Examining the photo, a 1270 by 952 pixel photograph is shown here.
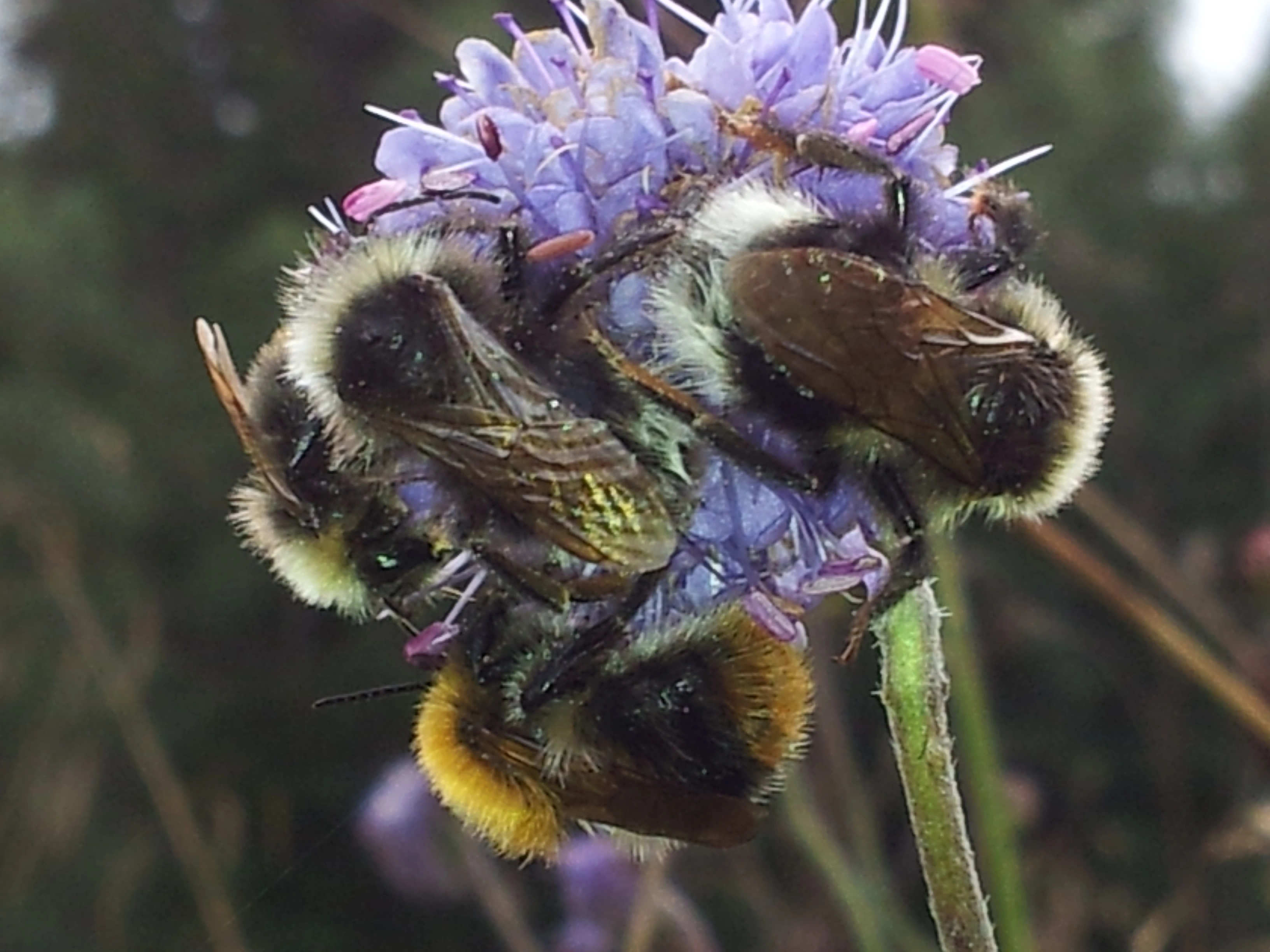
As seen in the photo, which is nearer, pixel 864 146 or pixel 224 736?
pixel 864 146

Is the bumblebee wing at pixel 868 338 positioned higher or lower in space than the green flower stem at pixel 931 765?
higher

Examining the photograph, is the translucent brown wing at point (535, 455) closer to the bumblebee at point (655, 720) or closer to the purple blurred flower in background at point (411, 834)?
the bumblebee at point (655, 720)

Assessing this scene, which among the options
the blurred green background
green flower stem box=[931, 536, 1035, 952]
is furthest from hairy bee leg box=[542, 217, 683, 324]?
the blurred green background

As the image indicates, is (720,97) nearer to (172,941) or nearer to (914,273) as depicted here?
(914,273)

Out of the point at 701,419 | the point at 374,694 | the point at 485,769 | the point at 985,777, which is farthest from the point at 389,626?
the point at 701,419

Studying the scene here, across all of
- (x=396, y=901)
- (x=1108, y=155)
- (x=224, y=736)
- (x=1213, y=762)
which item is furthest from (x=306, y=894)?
(x=1108, y=155)

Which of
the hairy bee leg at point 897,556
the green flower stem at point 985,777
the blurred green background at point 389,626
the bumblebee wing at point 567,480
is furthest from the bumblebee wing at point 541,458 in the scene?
the blurred green background at point 389,626
